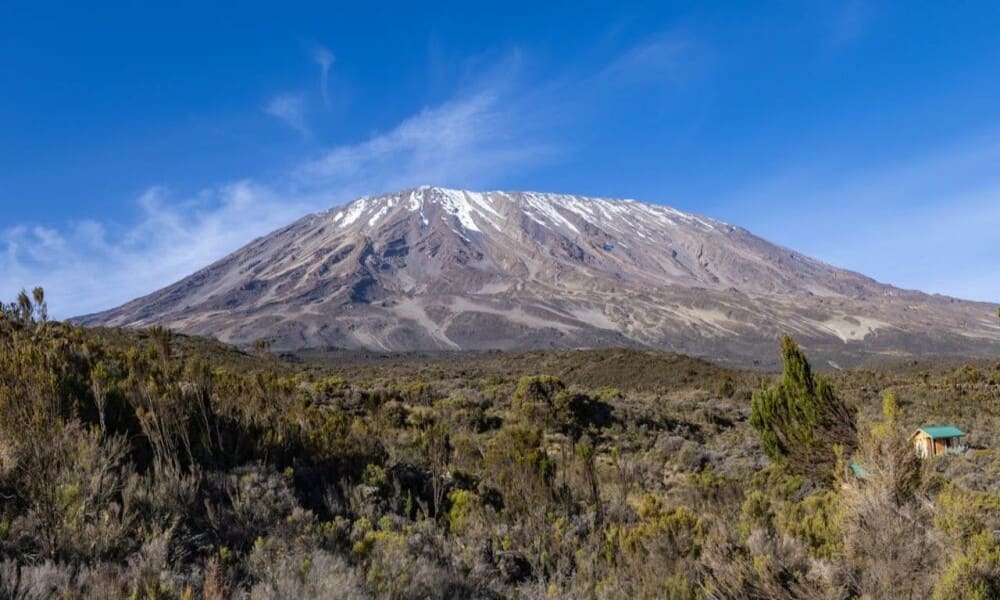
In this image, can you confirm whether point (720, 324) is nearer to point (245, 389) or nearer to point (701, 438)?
point (701, 438)

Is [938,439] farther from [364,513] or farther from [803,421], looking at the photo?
[364,513]

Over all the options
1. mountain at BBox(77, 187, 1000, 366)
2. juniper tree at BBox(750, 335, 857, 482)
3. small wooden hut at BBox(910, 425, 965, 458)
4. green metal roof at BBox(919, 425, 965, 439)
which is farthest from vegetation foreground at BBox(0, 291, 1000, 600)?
mountain at BBox(77, 187, 1000, 366)

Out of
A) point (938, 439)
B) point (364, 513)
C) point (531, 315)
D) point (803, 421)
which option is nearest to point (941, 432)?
point (938, 439)

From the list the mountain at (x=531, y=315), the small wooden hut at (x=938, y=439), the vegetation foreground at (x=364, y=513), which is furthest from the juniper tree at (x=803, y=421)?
the mountain at (x=531, y=315)

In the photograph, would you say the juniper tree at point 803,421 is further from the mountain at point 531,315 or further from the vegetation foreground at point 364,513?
the mountain at point 531,315

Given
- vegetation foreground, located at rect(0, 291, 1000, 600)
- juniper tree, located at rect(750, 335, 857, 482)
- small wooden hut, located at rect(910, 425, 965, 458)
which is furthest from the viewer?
small wooden hut, located at rect(910, 425, 965, 458)

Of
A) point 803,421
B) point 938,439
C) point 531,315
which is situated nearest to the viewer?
point 803,421

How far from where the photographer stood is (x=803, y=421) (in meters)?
12.9

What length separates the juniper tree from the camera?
12.0 m

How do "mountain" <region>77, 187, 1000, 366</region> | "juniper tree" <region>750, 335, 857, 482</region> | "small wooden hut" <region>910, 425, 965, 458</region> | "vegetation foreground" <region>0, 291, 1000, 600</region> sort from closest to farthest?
1. "vegetation foreground" <region>0, 291, 1000, 600</region>
2. "juniper tree" <region>750, 335, 857, 482</region>
3. "small wooden hut" <region>910, 425, 965, 458</region>
4. "mountain" <region>77, 187, 1000, 366</region>

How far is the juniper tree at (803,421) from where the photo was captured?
39.5 ft

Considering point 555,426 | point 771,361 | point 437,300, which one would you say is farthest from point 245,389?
point 437,300

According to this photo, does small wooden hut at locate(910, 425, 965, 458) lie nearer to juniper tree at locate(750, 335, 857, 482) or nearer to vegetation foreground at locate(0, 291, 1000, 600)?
juniper tree at locate(750, 335, 857, 482)

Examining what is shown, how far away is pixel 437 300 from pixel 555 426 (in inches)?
6146
